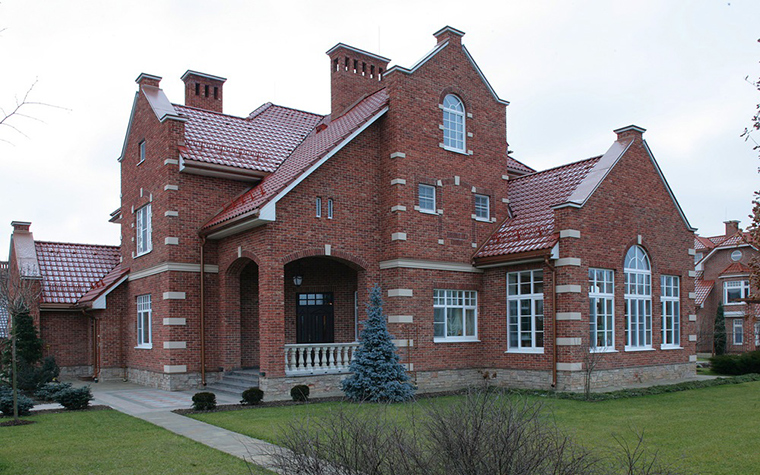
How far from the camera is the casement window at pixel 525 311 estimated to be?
1767 centimetres

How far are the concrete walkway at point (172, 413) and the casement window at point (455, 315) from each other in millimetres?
6192

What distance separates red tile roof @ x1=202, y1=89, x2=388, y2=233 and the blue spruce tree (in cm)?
396

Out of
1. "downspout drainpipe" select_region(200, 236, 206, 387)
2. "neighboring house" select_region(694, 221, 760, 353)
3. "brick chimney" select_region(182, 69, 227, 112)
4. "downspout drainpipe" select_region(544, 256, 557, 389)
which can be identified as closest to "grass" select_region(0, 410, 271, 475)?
"downspout drainpipe" select_region(200, 236, 206, 387)

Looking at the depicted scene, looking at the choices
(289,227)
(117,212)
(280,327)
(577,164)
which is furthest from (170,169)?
(577,164)

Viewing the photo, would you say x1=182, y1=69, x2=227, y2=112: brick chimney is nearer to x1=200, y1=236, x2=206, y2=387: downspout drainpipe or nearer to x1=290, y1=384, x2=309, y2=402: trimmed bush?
x1=200, y1=236, x2=206, y2=387: downspout drainpipe

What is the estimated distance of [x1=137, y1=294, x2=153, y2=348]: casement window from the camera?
2045cm

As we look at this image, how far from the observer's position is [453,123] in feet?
64.5

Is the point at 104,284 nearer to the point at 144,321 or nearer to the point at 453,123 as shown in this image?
the point at 144,321

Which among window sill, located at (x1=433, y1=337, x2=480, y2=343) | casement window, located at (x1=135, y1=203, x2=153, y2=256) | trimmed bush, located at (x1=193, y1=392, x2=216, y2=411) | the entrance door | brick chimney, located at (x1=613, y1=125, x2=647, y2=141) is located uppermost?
brick chimney, located at (x1=613, y1=125, x2=647, y2=141)

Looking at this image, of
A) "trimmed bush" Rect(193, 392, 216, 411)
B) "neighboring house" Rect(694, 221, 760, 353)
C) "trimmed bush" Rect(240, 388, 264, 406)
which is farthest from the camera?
"neighboring house" Rect(694, 221, 760, 353)

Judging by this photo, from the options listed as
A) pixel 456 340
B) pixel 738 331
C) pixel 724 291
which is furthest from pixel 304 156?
pixel 738 331

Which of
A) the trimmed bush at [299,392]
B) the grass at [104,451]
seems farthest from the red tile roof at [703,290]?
the grass at [104,451]

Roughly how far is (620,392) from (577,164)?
7.50 m

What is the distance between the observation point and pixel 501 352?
1853cm
